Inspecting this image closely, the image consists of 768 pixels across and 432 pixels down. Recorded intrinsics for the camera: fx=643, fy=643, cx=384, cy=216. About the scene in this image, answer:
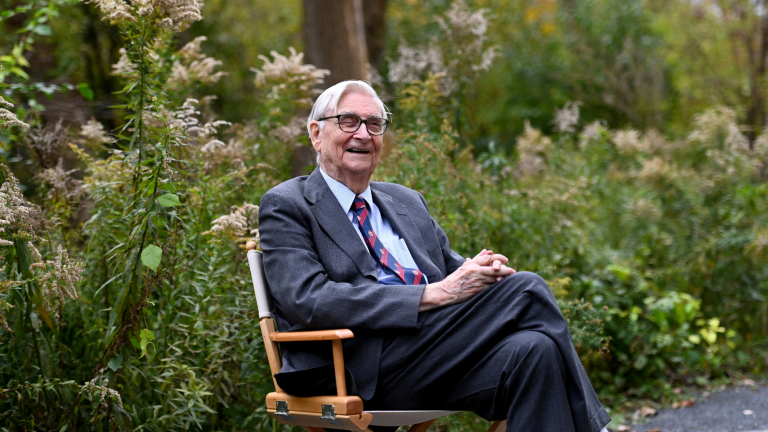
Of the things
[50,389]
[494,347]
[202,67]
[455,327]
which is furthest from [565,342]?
[202,67]

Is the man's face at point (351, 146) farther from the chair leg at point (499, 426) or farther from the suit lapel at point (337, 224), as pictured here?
the chair leg at point (499, 426)

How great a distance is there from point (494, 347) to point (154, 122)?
6.60 ft

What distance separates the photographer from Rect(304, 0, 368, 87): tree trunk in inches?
286

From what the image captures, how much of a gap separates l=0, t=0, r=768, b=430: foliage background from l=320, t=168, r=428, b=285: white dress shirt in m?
0.48

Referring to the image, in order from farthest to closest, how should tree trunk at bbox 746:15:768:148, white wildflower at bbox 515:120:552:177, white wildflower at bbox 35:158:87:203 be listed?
1. tree trunk at bbox 746:15:768:148
2. white wildflower at bbox 515:120:552:177
3. white wildflower at bbox 35:158:87:203

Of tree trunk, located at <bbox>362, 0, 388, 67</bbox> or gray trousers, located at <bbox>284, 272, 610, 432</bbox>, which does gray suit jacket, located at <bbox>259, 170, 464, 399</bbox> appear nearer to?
gray trousers, located at <bbox>284, 272, 610, 432</bbox>

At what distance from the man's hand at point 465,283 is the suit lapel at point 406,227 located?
38 centimetres

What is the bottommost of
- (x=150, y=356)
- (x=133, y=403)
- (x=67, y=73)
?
(x=133, y=403)

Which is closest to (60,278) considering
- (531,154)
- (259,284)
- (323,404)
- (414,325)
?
(259,284)

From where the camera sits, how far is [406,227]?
2848mm

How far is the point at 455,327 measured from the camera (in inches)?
90.8

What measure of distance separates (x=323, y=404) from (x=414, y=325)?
0.42 meters

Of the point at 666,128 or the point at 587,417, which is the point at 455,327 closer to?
the point at 587,417

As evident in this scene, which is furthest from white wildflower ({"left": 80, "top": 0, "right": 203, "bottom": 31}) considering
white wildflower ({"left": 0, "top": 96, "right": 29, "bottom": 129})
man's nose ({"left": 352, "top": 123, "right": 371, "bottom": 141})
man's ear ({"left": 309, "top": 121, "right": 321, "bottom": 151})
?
man's nose ({"left": 352, "top": 123, "right": 371, "bottom": 141})
